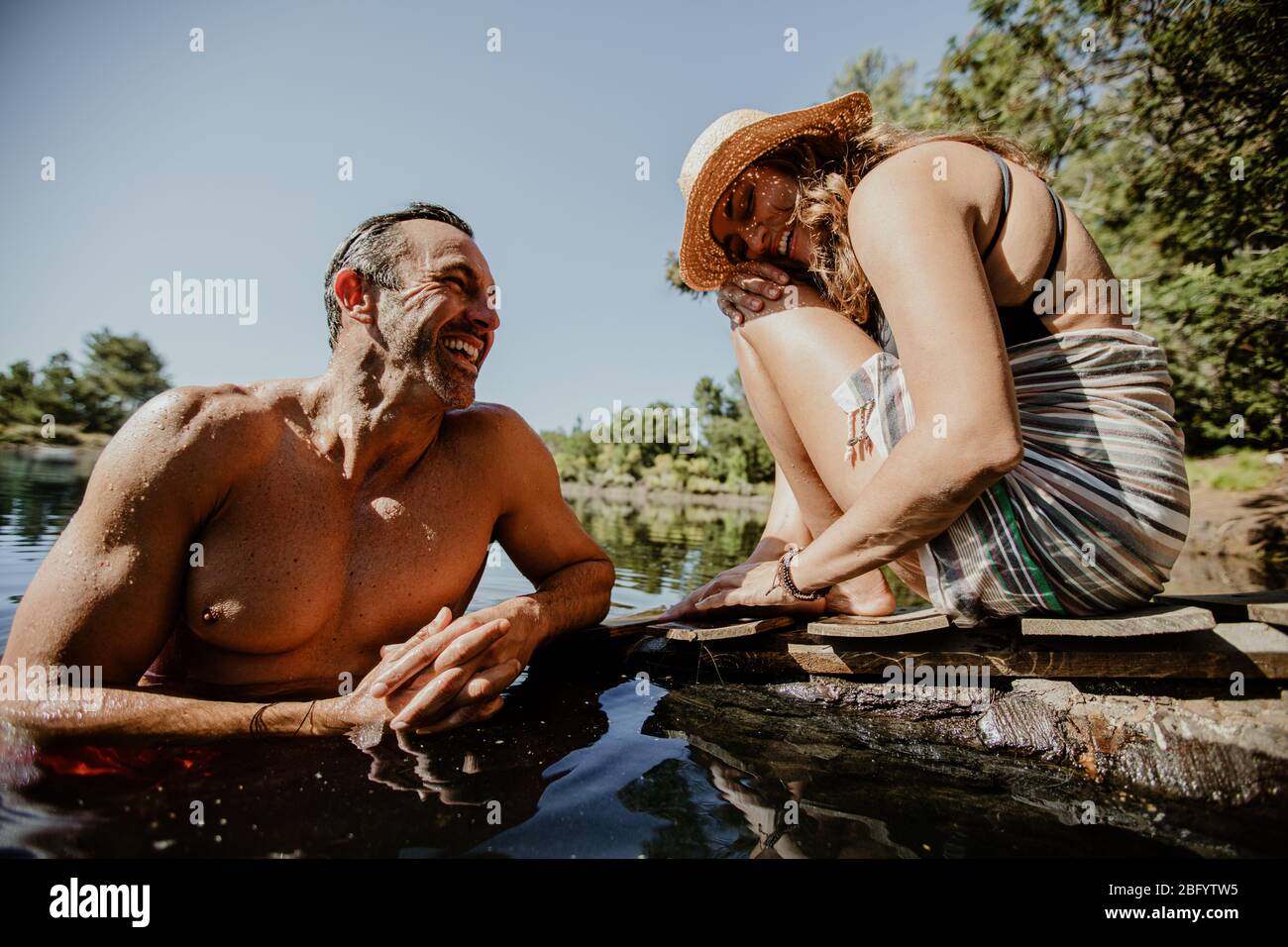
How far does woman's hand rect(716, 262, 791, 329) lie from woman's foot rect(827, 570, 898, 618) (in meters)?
1.09

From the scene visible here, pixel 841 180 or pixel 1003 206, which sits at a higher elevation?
pixel 841 180

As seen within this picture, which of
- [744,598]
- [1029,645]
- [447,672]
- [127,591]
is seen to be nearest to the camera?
[127,591]

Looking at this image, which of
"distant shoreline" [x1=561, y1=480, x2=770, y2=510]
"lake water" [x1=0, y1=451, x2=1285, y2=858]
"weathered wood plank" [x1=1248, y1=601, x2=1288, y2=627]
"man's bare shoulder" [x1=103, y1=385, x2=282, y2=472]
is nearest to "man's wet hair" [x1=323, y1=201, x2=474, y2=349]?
"man's bare shoulder" [x1=103, y1=385, x2=282, y2=472]

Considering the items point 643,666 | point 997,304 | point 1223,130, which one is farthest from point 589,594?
point 1223,130

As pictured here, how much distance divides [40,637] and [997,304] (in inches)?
110

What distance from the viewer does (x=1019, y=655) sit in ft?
6.32

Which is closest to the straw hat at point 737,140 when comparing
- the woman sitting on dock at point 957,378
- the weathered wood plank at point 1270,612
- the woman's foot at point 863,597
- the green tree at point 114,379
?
the woman sitting on dock at point 957,378

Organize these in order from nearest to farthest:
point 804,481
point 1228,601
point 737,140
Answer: point 1228,601 → point 737,140 → point 804,481

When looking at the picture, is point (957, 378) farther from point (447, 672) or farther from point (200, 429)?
point (200, 429)

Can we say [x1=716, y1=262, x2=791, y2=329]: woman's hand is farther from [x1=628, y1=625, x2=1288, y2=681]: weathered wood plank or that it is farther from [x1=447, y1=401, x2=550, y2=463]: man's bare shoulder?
[x1=628, y1=625, x2=1288, y2=681]: weathered wood plank

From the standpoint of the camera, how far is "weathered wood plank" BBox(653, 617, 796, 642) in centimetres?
228

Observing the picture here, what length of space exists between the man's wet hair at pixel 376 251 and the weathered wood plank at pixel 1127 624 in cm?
237

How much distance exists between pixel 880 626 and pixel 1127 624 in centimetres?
64

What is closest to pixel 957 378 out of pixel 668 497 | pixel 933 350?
pixel 933 350
